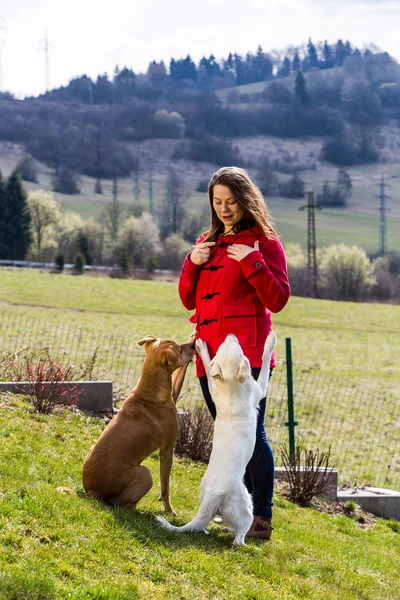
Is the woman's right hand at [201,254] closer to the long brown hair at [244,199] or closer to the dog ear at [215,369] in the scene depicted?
A: the long brown hair at [244,199]

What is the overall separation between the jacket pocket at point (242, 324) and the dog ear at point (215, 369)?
238 millimetres

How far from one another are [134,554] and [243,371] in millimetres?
1486

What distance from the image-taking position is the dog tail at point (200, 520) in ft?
18.6

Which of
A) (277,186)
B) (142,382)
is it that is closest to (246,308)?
(142,382)

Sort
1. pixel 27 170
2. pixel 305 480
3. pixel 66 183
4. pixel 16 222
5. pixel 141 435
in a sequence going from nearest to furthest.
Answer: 1. pixel 141 435
2. pixel 305 480
3. pixel 16 222
4. pixel 66 183
5. pixel 27 170

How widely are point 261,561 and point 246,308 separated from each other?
1.94 metres

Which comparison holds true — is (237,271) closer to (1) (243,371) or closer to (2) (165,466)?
(1) (243,371)

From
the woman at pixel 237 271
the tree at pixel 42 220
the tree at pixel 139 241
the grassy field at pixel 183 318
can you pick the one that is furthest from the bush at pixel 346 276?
the woman at pixel 237 271

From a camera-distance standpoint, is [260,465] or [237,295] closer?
[237,295]

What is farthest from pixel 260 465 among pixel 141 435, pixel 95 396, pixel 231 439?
pixel 95 396

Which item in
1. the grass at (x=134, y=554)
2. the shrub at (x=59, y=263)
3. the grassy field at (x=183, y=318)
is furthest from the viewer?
the shrub at (x=59, y=263)

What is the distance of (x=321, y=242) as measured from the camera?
5320 inches

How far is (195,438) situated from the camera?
9.78m

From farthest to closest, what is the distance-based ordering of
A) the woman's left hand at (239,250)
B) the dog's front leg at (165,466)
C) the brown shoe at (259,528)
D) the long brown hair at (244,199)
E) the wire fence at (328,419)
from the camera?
the wire fence at (328,419)
the brown shoe at (259,528)
the dog's front leg at (165,466)
the long brown hair at (244,199)
the woman's left hand at (239,250)
